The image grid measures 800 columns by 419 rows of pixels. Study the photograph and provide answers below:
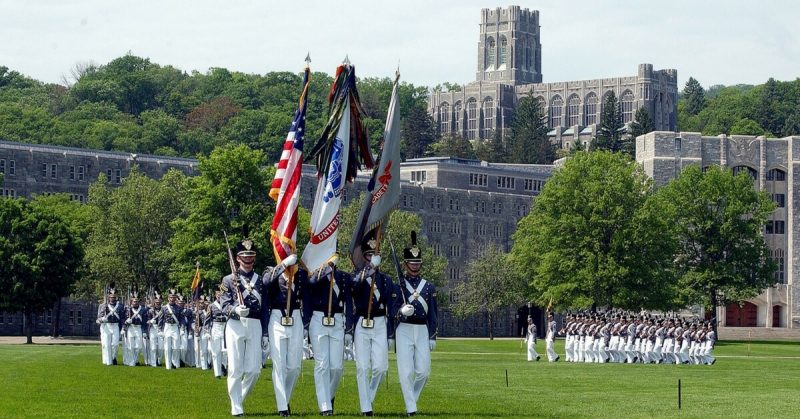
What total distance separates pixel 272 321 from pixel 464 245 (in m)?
123

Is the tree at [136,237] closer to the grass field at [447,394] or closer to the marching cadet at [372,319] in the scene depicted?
the grass field at [447,394]

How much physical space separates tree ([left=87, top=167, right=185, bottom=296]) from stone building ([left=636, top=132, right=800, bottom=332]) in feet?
159

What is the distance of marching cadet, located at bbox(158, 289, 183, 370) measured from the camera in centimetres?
4872

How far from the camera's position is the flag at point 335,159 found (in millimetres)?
29531

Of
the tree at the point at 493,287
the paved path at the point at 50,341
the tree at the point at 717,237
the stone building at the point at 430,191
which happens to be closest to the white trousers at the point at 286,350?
the paved path at the point at 50,341

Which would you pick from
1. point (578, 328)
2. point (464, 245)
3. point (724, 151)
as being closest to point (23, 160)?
point (464, 245)

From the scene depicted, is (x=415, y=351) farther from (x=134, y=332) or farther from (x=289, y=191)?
(x=134, y=332)

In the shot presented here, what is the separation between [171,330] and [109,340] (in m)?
2.07

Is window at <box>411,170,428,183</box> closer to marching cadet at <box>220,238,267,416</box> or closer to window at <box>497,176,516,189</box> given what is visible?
window at <box>497,176,516,189</box>

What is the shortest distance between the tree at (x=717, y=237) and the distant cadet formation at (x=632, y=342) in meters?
42.1

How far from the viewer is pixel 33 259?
9250 cm

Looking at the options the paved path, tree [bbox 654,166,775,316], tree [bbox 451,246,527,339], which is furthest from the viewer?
tree [bbox 451,246,527,339]

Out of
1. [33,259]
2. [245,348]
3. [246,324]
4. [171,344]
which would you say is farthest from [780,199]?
[246,324]

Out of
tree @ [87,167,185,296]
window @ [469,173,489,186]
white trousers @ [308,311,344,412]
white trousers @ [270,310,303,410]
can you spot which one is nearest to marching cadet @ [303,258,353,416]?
white trousers @ [308,311,344,412]
